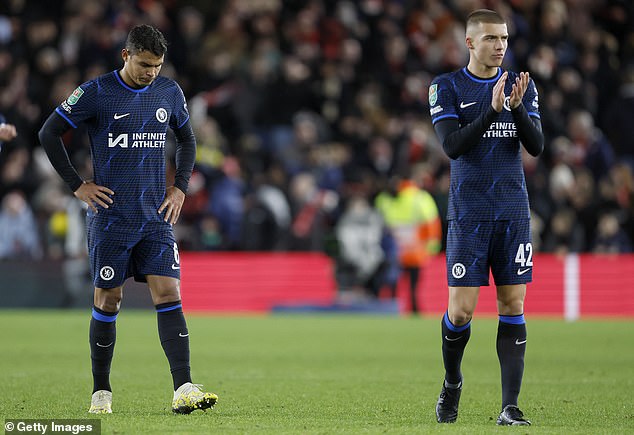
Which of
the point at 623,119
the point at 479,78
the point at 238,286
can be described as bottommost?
the point at 238,286

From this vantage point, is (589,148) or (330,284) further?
(589,148)

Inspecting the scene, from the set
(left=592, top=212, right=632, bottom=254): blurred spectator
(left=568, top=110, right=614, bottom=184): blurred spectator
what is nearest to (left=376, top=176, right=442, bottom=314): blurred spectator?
(left=592, top=212, right=632, bottom=254): blurred spectator

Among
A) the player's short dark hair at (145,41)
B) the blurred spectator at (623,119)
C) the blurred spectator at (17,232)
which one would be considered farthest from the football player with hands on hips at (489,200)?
the blurred spectator at (17,232)

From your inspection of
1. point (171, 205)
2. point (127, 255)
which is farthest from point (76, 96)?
point (127, 255)

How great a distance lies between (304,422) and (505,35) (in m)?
2.62

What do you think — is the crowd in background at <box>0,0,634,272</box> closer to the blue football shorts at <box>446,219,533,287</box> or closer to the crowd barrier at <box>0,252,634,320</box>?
the crowd barrier at <box>0,252,634,320</box>

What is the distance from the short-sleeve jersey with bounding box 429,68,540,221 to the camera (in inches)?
285

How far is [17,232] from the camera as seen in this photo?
2056 centimetres

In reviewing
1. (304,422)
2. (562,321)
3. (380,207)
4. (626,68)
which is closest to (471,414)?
(304,422)

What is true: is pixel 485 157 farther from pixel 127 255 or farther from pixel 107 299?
pixel 107 299

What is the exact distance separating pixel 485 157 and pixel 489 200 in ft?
0.86

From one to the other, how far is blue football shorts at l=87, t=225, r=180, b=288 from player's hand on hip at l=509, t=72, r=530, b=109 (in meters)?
2.31

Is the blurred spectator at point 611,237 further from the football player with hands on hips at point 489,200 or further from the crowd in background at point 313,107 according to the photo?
the football player with hands on hips at point 489,200

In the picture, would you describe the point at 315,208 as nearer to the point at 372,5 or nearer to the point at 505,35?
the point at 372,5
